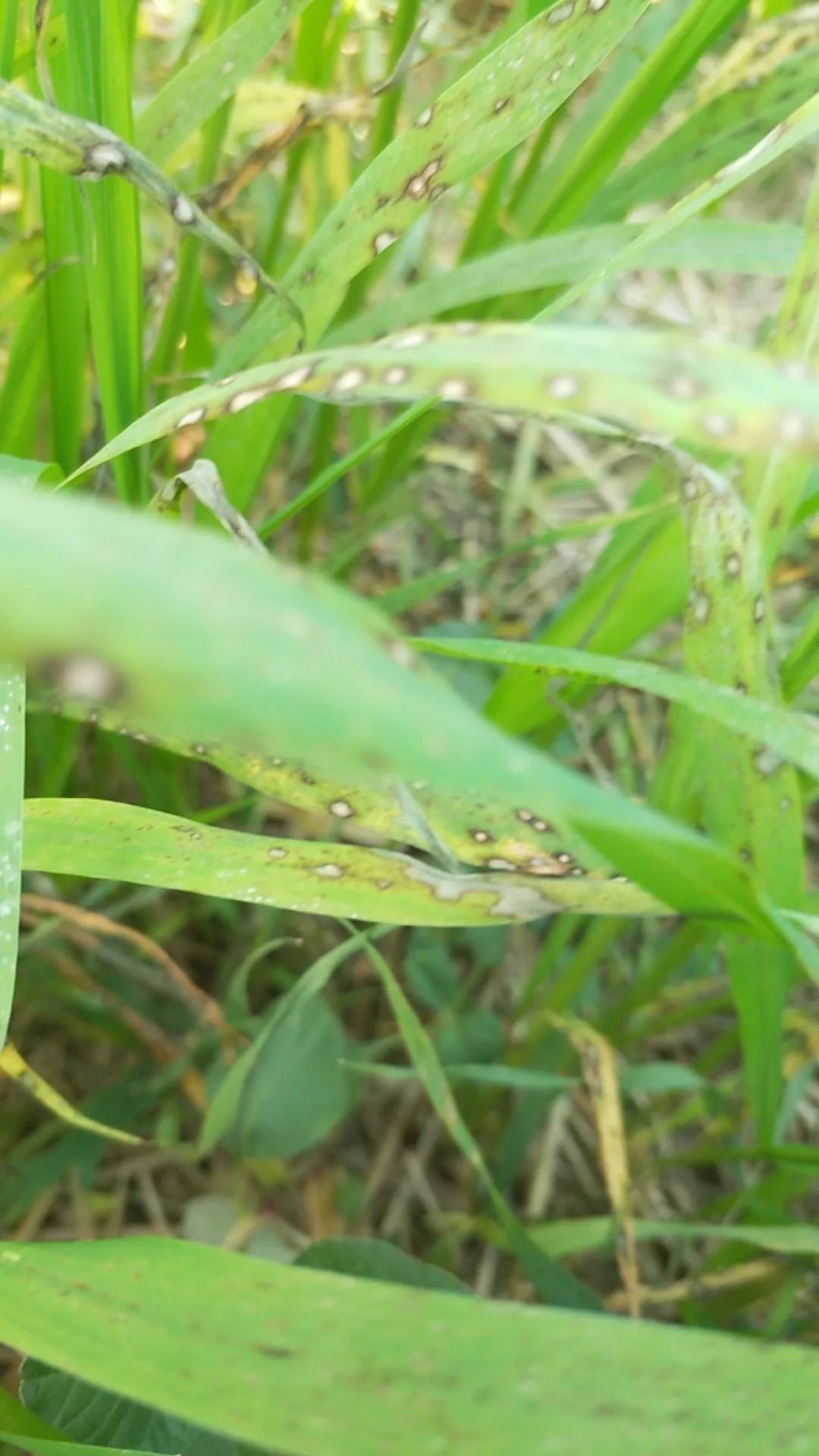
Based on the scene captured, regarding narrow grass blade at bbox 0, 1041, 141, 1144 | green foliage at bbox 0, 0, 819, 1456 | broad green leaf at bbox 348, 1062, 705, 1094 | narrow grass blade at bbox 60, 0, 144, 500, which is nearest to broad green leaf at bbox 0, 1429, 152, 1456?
green foliage at bbox 0, 0, 819, 1456

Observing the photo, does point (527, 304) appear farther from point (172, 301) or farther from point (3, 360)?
point (3, 360)

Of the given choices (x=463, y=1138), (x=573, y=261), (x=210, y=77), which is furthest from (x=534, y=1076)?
(x=210, y=77)

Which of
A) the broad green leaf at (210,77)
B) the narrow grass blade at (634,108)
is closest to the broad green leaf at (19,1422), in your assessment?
the broad green leaf at (210,77)

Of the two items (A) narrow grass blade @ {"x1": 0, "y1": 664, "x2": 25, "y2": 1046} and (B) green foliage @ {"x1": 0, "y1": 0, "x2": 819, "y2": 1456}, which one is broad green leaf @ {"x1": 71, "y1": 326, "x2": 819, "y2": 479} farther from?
(A) narrow grass blade @ {"x1": 0, "y1": 664, "x2": 25, "y2": 1046}

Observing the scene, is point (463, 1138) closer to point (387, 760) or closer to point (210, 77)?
point (387, 760)

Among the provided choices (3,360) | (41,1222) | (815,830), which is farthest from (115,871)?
(815,830)

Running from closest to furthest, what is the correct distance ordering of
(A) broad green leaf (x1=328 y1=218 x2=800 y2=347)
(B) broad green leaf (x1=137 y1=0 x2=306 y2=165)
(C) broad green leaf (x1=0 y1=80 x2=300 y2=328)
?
(C) broad green leaf (x1=0 y1=80 x2=300 y2=328)
(B) broad green leaf (x1=137 y1=0 x2=306 y2=165)
(A) broad green leaf (x1=328 y1=218 x2=800 y2=347)
